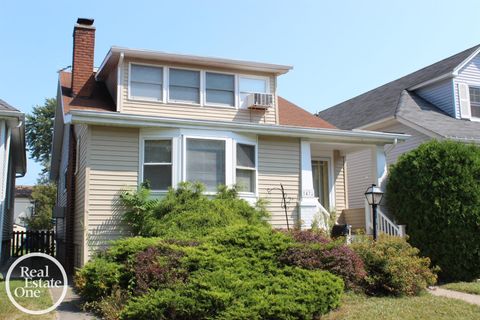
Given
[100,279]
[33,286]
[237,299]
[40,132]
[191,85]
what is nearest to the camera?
[237,299]

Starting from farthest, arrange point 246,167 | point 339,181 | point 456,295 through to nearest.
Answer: point 339,181, point 246,167, point 456,295

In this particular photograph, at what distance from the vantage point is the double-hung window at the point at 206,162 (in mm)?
12188

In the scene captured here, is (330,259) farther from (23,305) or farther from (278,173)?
(23,305)

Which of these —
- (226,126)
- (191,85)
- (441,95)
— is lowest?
(226,126)

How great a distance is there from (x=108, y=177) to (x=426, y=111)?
A: 12.5 meters

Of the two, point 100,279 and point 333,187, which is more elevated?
point 333,187

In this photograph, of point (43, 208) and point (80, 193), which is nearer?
point (80, 193)

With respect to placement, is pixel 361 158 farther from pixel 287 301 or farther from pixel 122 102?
pixel 287 301

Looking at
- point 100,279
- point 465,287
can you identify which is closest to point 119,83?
point 100,279

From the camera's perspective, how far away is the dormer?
13.6 metres

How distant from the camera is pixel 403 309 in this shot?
26.4 feet

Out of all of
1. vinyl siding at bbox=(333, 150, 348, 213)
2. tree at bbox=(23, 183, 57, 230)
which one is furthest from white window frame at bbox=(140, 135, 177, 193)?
tree at bbox=(23, 183, 57, 230)

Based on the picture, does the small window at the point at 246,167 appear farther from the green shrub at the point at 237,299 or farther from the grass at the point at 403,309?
the green shrub at the point at 237,299

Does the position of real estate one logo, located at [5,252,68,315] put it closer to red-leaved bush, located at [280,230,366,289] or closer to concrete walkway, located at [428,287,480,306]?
red-leaved bush, located at [280,230,366,289]
